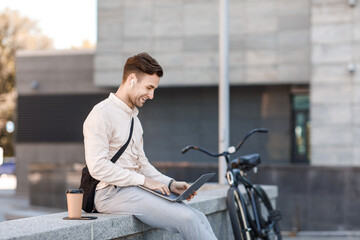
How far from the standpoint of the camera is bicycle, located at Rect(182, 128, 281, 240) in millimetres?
6430

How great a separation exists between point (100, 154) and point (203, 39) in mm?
18896

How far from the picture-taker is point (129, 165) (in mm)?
4477

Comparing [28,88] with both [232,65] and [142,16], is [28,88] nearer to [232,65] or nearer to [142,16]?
[142,16]

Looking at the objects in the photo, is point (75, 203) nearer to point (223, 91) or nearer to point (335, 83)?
point (223, 91)

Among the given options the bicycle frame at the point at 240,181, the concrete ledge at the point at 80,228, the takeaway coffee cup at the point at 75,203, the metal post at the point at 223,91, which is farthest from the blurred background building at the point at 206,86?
the takeaway coffee cup at the point at 75,203

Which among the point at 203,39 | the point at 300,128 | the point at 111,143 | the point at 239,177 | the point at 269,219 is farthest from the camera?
the point at 300,128

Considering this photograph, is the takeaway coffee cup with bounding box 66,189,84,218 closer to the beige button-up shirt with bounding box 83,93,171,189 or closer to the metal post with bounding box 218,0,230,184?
the beige button-up shirt with bounding box 83,93,171,189

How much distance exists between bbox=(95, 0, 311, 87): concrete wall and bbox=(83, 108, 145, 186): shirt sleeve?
59.0 feet

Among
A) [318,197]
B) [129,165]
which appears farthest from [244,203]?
[318,197]

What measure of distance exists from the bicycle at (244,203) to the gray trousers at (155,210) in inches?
83.2

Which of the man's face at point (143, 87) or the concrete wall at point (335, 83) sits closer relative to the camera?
the man's face at point (143, 87)

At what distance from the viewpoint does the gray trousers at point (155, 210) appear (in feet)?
13.5

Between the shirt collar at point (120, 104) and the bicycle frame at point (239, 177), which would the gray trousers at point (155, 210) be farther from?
the bicycle frame at point (239, 177)

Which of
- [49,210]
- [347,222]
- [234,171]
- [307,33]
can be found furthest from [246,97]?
[234,171]
